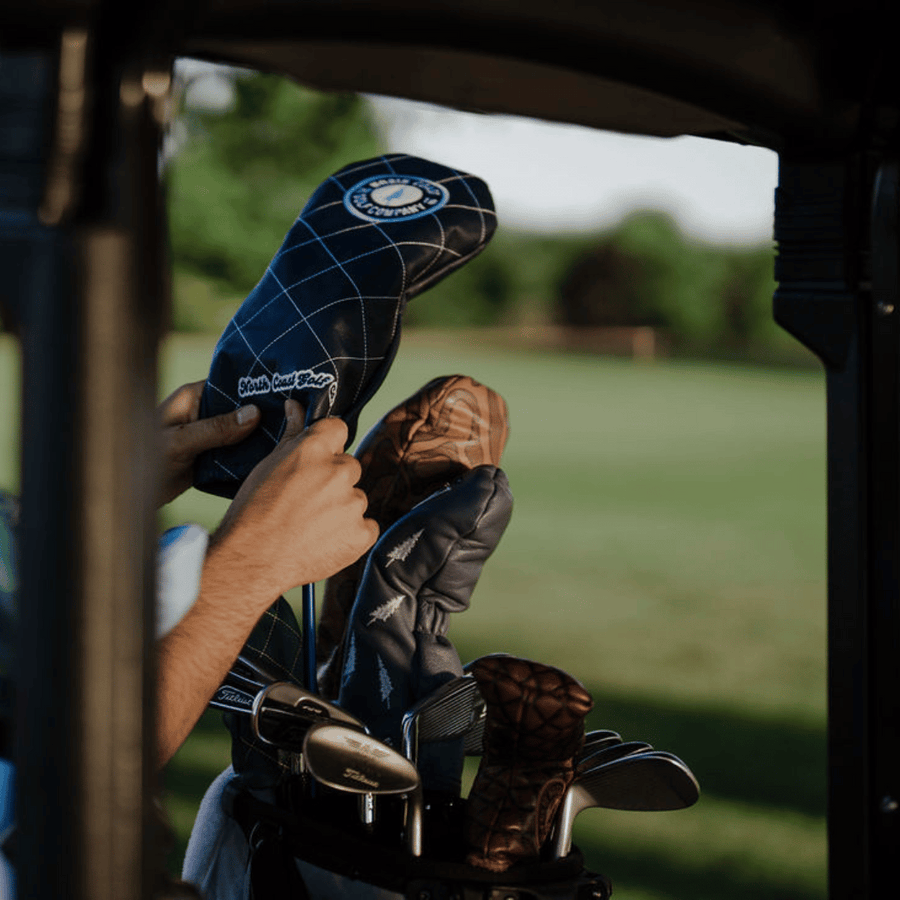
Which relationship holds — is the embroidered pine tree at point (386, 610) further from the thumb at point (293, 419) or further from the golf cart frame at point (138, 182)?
the golf cart frame at point (138, 182)

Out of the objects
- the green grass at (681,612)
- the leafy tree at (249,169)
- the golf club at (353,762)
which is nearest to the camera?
the golf club at (353,762)

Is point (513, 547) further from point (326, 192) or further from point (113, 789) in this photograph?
point (113, 789)

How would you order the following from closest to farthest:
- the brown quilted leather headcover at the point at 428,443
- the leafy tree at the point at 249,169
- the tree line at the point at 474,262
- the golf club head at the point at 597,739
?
the golf club head at the point at 597,739 → the brown quilted leather headcover at the point at 428,443 → the leafy tree at the point at 249,169 → the tree line at the point at 474,262

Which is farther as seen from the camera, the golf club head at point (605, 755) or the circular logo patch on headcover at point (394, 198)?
the circular logo patch on headcover at point (394, 198)

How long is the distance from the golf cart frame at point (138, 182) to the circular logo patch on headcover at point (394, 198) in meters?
0.62

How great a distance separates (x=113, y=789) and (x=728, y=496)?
1401 cm

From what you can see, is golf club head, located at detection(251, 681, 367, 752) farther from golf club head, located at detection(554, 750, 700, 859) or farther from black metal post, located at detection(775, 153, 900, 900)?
black metal post, located at detection(775, 153, 900, 900)

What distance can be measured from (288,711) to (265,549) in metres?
0.19

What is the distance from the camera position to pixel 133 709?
76 cm

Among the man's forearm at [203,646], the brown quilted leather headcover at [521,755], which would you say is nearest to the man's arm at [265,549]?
the man's forearm at [203,646]

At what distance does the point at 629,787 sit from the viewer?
4.79 ft

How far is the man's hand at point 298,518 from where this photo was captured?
1439 mm

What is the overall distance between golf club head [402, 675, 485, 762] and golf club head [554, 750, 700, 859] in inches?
6.2

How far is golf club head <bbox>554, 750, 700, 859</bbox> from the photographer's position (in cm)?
143
